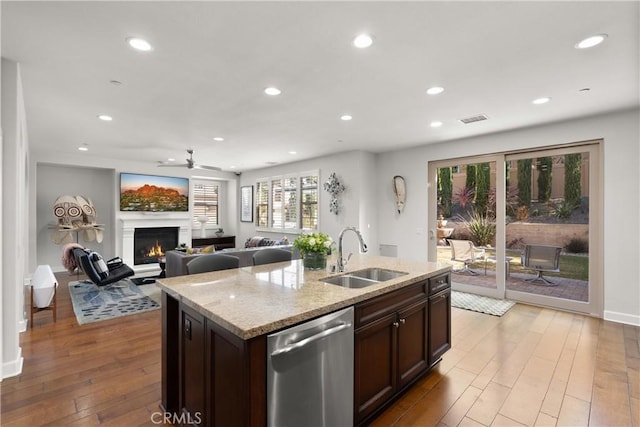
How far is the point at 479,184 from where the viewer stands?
17.3ft

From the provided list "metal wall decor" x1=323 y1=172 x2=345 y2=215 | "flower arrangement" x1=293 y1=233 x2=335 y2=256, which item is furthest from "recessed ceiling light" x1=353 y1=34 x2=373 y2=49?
"metal wall decor" x1=323 y1=172 x2=345 y2=215

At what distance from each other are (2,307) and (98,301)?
246 centimetres

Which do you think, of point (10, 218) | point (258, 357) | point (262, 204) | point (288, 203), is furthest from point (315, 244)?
point (262, 204)

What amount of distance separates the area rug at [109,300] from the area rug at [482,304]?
4.62 metres

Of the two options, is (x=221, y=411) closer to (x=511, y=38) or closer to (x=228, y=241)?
(x=511, y=38)

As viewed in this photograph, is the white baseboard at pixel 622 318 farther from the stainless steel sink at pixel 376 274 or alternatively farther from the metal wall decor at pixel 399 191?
the stainless steel sink at pixel 376 274

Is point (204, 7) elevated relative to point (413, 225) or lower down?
elevated

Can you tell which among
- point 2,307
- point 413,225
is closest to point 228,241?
point 413,225

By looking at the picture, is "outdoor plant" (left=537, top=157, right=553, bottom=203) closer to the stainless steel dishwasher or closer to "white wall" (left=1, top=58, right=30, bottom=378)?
the stainless steel dishwasher

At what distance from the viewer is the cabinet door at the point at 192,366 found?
1.73 meters

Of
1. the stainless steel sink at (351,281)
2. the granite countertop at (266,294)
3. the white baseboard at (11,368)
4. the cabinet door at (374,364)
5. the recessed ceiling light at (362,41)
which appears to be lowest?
the white baseboard at (11,368)

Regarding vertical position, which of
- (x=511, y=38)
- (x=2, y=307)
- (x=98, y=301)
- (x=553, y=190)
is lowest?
(x=98, y=301)

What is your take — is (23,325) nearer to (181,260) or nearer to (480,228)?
(181,260)

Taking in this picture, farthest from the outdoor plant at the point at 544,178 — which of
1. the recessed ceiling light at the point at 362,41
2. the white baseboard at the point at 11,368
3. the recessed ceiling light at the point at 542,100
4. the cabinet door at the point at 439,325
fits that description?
the white baseboard at the point at 11,368
